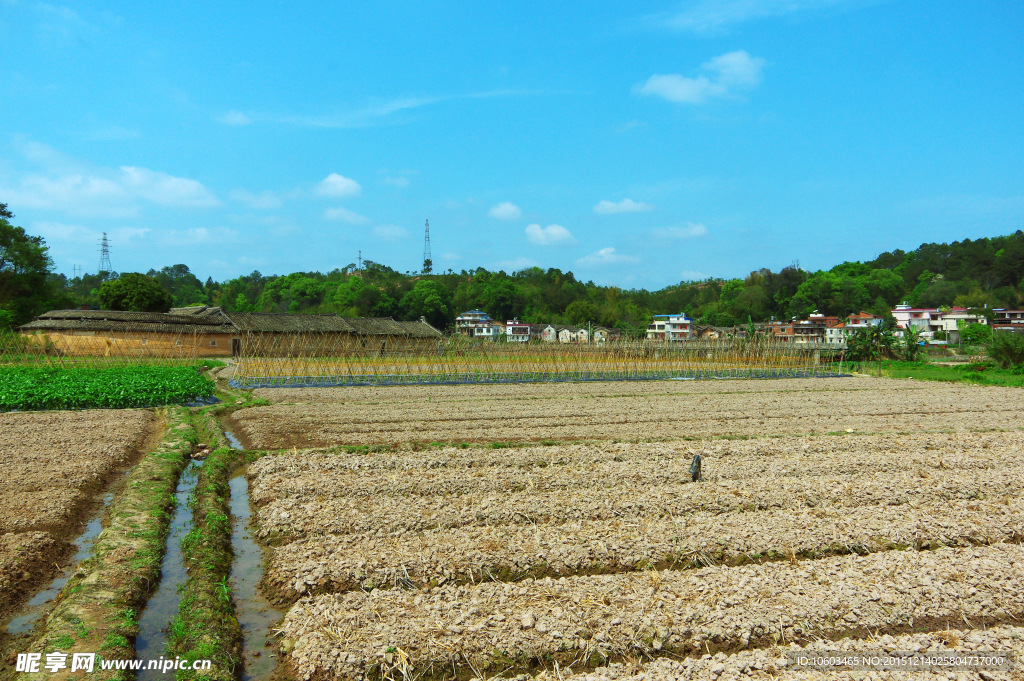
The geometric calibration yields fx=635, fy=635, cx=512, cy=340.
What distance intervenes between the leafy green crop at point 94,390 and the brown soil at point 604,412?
280cm

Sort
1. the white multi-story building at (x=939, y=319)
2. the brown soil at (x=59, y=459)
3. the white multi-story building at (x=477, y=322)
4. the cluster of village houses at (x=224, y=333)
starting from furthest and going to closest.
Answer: the white multi-story building at (x=477, y=322) < the white multi-story building at (x=939, y=319) < the cluster of village houses at (x=224, y=333) < the brown soil at (x=59, y=459)

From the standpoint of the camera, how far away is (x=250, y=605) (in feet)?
18.7

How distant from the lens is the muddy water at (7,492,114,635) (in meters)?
5.18

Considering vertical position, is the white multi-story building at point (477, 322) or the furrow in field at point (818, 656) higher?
the white multi-story building at point (477, 322)

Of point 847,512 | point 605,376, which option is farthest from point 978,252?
point 847,512

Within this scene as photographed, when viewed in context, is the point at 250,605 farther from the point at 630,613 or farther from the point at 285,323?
the point at 285,323

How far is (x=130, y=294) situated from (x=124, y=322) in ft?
45.6

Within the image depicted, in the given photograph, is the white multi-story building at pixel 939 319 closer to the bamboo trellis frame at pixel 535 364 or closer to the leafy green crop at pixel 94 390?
the bamboo trellis frame at pixel 535 364

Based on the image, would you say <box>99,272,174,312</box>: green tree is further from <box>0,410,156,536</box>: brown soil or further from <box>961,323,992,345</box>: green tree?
<box>961,323,992,345</box>: green tree

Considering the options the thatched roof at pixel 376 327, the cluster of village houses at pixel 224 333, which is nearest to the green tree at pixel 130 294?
the cluster of village houses at pixel 224 333

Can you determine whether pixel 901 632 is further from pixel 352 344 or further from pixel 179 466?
pixel 352 344

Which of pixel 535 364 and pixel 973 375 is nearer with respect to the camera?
pixel 535 364

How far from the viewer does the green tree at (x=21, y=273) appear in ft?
148

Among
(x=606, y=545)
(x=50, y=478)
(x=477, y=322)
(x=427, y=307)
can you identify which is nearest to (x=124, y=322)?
(x=50, y=478)
